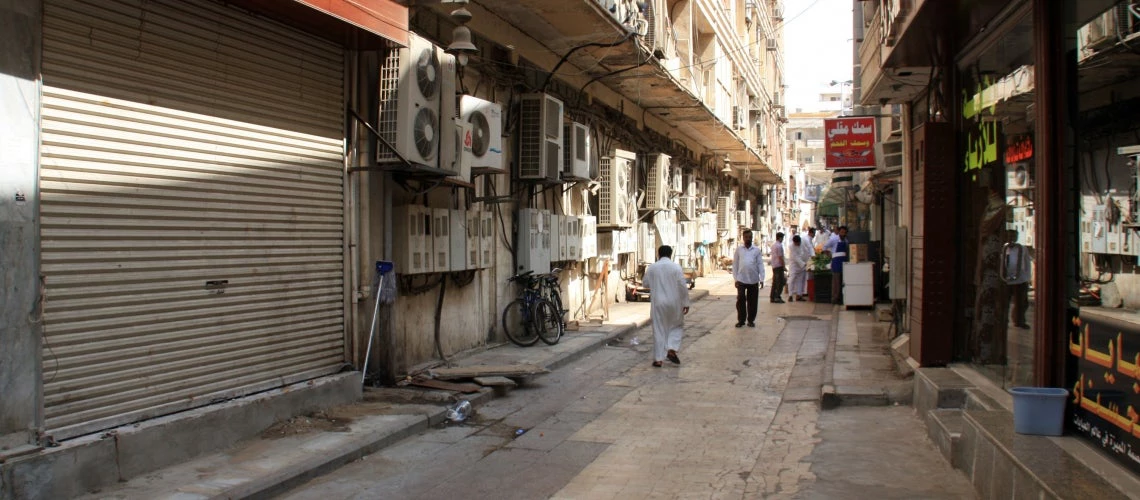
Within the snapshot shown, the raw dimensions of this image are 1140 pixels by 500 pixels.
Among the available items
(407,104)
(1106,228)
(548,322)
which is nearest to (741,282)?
(548,322)

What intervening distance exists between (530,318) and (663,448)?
19.5 ft

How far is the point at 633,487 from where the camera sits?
604 centimetres

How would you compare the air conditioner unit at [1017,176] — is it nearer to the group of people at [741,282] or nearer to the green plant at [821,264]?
the group of people at [741,282]

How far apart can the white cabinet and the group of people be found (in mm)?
1816

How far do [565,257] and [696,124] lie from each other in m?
9.83

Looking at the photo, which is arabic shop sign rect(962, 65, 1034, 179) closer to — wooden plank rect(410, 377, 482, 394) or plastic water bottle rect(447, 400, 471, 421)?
plastic water bottle rect(447, 400, 471, 421)

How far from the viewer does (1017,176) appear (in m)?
6.84

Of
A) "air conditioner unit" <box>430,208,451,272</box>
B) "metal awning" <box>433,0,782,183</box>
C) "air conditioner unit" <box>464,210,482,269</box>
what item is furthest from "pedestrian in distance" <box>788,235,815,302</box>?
"air conditioner unit" <box>430,208,451,272</box>

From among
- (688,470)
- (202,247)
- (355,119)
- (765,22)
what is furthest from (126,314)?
(765,22)

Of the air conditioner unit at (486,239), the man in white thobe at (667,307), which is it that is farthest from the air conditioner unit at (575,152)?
the man in white thobe at (667,307)

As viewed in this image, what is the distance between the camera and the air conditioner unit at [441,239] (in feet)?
34.0

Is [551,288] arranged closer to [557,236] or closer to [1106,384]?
[557,236]

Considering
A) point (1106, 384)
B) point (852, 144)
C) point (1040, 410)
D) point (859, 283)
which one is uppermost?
point (852, 144)

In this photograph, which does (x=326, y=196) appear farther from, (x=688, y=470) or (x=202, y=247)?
(x=688, y=470)
